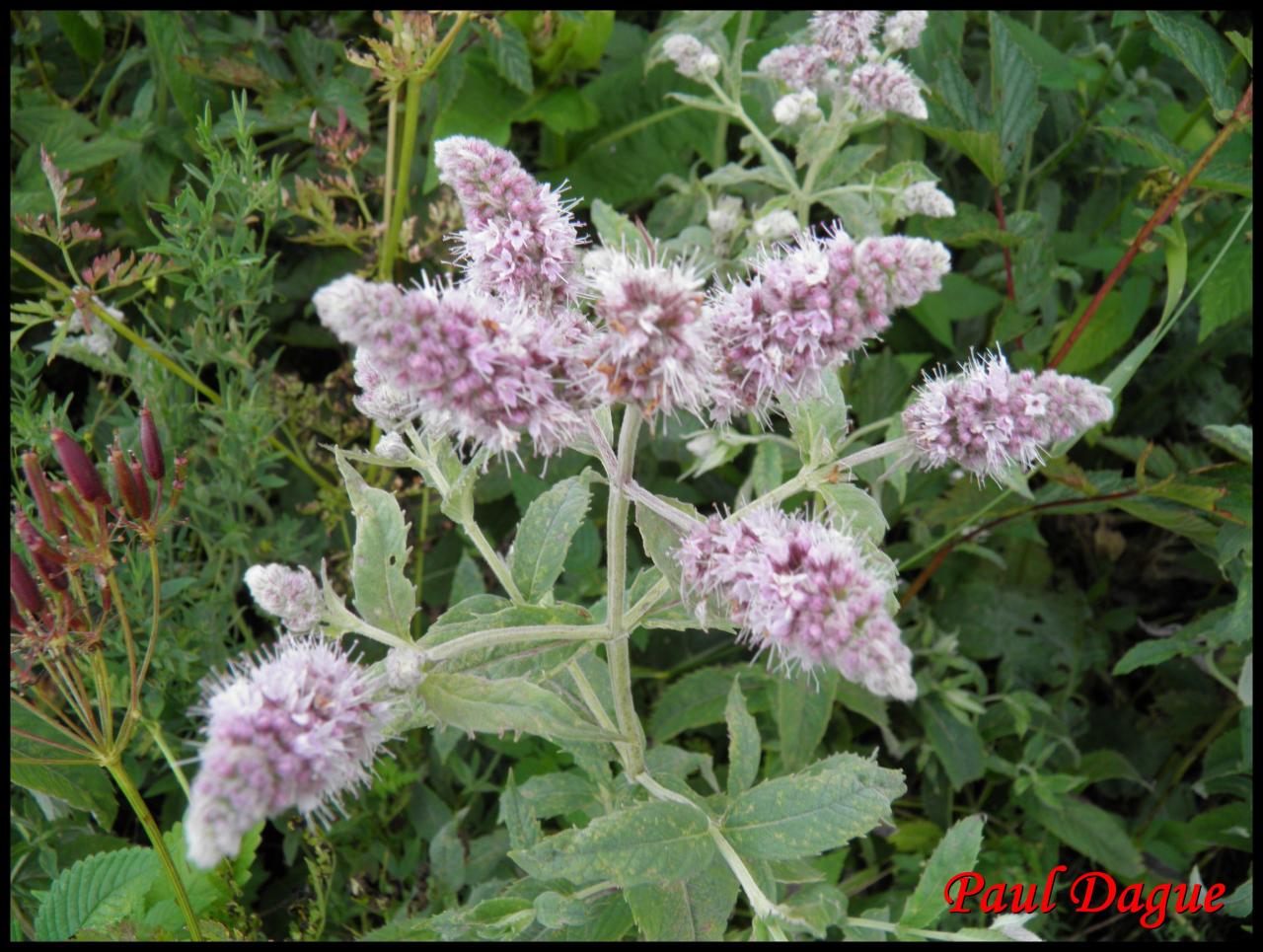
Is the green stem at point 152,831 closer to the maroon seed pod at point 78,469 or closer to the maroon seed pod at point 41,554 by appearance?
the maroon seed pod at point 41,554

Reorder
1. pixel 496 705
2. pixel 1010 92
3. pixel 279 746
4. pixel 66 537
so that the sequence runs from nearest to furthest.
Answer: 1. pixel 279 746
2. pixel 496 705
3. pixel 66 537
4. pixel 1010 92

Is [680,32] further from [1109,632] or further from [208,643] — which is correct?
[1109,632]

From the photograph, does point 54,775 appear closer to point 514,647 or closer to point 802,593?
point 514,647

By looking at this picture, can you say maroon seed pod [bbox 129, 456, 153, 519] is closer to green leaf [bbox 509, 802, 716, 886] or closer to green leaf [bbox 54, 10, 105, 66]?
green leaf [bbox 509, 802, 716, 886]

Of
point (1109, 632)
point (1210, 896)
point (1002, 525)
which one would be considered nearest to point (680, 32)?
point (1002, 525)

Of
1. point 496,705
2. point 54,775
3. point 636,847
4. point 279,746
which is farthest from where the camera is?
point 54,775

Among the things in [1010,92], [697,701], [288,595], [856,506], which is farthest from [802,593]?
[1010,92]

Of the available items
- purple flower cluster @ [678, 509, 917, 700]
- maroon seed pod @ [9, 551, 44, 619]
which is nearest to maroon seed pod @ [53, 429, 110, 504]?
maroon seed pod @ [9, 551, 44, 619]
